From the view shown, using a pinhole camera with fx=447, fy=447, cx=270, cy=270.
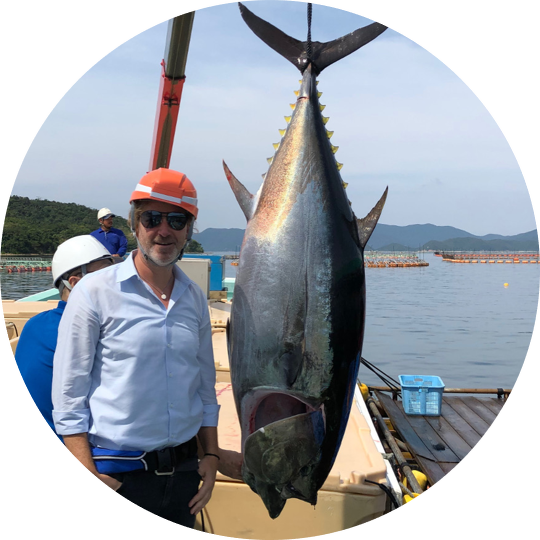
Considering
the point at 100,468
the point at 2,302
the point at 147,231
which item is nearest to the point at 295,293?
the point at 147,231

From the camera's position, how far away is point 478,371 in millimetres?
16562

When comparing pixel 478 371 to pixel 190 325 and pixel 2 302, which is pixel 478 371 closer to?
pixel 2 302

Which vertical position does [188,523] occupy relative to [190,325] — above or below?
below

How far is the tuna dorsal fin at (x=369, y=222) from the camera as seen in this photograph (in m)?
1.85

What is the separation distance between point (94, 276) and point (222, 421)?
1.59 meters

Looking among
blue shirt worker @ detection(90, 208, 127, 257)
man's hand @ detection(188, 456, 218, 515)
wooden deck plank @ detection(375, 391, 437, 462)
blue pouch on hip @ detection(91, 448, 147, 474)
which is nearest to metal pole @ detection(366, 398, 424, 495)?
wooden deck plank @ detection(375, 391, 437, 462)

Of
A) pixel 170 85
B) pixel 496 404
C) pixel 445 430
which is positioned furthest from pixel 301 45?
pixel 496 404

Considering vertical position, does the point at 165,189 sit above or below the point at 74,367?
above

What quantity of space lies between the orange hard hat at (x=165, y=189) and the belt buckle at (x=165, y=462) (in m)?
0.90

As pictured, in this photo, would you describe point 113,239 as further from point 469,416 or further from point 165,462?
point 469,416

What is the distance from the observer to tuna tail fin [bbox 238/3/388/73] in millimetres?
1927

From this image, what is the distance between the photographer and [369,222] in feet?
6.15

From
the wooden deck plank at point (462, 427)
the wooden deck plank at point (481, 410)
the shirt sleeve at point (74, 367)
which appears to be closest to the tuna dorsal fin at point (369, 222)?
the shirt sleeve at point (74, 367)

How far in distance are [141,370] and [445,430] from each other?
675 cm
